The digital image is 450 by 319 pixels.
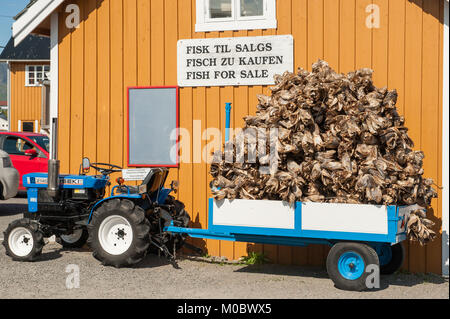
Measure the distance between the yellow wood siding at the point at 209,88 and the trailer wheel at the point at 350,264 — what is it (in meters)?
1.65

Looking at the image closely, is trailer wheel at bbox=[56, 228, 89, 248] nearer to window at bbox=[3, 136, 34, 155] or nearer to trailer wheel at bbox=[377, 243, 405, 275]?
trailer wheel at bbox=[377, 243, 405, 275]

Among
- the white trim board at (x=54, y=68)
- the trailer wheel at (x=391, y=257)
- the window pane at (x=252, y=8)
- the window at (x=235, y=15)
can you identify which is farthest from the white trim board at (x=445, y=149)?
the white trim board at (x=54, y=68)

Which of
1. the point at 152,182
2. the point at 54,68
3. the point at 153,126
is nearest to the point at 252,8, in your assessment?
the point at 153,126

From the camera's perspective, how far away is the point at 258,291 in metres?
7.12

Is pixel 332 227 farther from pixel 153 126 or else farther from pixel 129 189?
pixel 153 126

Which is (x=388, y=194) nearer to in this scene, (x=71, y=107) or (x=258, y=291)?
(x=258, y=291)

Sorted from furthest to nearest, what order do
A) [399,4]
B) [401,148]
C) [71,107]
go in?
[71,107], [399,4], [401,148]

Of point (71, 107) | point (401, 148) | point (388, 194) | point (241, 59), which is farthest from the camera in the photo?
point (71, 107)

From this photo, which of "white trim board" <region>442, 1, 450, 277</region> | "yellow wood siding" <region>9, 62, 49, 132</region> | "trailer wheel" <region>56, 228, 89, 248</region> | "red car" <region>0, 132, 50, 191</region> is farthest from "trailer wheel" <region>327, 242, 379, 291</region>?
"yellow wood siding" <region>9, 62, 49, 132</region>

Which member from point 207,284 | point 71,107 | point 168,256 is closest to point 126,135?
point 71,107

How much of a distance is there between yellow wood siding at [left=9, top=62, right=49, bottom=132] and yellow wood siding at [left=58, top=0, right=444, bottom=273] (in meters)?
23.5

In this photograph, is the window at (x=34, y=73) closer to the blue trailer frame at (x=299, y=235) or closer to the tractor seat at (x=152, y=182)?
the tractor seat at (x=152, y=182)

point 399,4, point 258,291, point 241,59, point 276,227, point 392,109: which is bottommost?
point 258,291

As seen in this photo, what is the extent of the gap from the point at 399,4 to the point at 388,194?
3.17 metres
